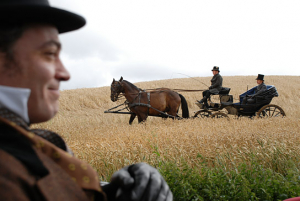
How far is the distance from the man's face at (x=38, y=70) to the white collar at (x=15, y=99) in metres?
0.03

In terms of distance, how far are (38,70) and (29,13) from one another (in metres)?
0.23

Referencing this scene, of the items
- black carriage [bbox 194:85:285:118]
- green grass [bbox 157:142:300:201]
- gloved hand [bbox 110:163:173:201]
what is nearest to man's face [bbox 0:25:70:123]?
gloved hand [bbox 110:163:173:201]

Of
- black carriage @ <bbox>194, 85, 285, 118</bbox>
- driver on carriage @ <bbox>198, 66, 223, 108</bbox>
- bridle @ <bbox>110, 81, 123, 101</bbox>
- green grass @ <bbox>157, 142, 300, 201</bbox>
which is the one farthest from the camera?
driver on carriage @ <bbox>198, 66, 223, 108</bbox>

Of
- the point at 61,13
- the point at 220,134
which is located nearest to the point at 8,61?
the point at 61,13

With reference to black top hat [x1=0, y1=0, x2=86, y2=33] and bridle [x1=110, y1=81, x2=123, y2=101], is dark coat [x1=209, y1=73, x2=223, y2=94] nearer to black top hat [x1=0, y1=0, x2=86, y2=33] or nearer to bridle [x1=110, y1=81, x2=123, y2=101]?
bridle [x1=110, y1=81, x2=123, y2=101]

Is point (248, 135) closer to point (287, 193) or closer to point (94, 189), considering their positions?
point (287, 193)

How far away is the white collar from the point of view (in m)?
0.93

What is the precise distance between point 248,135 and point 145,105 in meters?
4.80

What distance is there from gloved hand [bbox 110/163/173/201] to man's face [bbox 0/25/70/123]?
447mm

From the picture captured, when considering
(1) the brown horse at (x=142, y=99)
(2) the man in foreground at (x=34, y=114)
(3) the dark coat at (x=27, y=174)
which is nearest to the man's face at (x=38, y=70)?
(2) the man in foreground at (x=34, y=114)

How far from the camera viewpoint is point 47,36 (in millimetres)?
1045

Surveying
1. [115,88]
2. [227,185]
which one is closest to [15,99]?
[227,185]

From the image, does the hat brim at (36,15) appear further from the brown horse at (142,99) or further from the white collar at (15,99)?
the brown horse at (142,99)

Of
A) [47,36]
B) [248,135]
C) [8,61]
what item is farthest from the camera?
[248,135]
